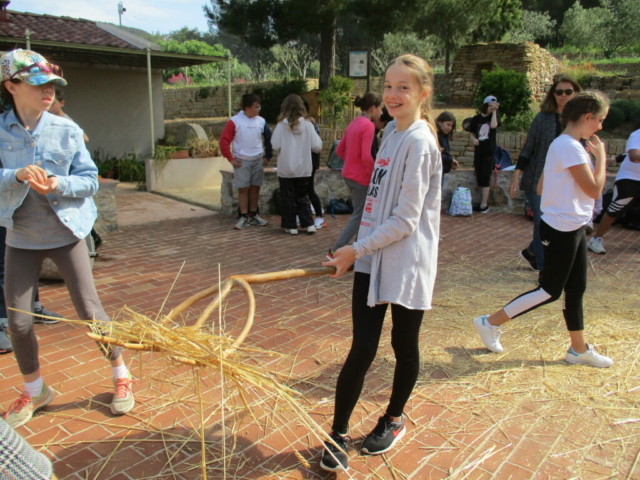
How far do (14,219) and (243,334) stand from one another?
1498mm

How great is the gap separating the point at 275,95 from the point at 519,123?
1015 centimetres

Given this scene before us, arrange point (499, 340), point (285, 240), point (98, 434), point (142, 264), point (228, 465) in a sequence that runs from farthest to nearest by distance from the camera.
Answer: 1. point (285, 240)
2. point (142, 264)
3. point (499, 340)
4. point (98, 434)
5. point (228, 465)

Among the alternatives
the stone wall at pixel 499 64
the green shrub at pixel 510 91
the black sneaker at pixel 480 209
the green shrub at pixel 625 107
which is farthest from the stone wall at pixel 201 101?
the black sneaker at pixel 480 209

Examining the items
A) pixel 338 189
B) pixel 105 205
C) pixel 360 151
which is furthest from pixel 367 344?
pixel 338 189

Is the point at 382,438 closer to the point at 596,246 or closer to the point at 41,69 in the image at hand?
the point at 41,69

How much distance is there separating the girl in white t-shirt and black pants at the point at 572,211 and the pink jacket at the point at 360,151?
2.48 m

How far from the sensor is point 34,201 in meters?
2.65

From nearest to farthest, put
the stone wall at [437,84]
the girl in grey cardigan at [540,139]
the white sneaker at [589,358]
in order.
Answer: the white sneaker at [589,358] < the girl in grey cardigan at [540,139] < the stone wall at [437,84]

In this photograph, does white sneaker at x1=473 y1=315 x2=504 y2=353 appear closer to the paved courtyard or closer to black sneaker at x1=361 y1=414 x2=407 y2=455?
the paved courtyard

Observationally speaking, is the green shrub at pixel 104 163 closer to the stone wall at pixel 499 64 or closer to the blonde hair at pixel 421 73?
the blonde hair at pixel 421 73

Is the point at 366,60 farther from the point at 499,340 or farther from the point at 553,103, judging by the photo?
the point at 499,340

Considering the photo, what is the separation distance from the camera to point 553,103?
5.12m

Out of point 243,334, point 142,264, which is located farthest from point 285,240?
point 243,334

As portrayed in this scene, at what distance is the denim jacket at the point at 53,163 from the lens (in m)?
2.59
